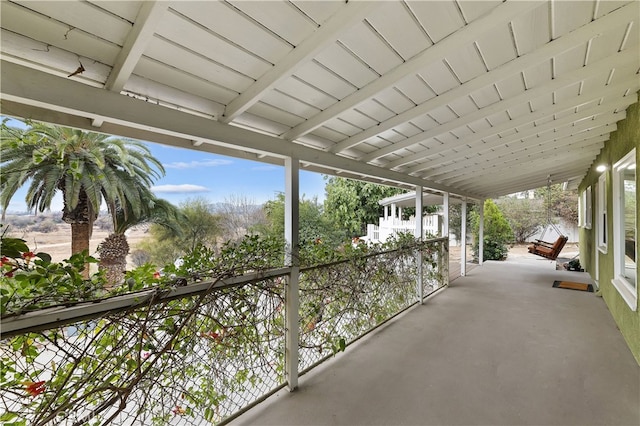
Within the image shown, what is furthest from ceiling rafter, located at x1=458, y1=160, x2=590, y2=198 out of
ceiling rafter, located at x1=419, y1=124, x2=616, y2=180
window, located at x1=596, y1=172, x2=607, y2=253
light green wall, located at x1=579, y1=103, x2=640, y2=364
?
ceiling rafter, located at x1=419, y1=124, x2=616, y2=180

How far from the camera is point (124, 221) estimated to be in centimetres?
485

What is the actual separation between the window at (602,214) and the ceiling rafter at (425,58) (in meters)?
4.86

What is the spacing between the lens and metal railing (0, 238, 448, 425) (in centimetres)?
129

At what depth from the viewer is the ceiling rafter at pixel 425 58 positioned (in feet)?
4.68

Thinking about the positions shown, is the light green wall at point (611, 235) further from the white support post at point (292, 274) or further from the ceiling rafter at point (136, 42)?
the ceiling rafter at point (136, 42)

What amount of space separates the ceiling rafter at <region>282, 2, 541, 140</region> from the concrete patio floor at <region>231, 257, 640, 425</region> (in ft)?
7.44

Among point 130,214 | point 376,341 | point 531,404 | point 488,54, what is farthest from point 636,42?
point 130,214

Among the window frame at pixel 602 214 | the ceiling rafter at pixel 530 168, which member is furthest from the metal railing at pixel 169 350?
the window frame at pixel 602 214

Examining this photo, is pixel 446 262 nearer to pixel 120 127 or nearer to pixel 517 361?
pixel 517 361

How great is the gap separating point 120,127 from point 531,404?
3.62m

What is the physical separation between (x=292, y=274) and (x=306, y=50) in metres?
1.76

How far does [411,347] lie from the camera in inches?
129

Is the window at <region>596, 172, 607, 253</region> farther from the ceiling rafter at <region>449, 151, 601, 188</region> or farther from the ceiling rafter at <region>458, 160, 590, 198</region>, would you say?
the ceiling rafter at <region>458, 160, 590, 198</region>

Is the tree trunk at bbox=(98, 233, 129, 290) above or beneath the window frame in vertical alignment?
beneath
